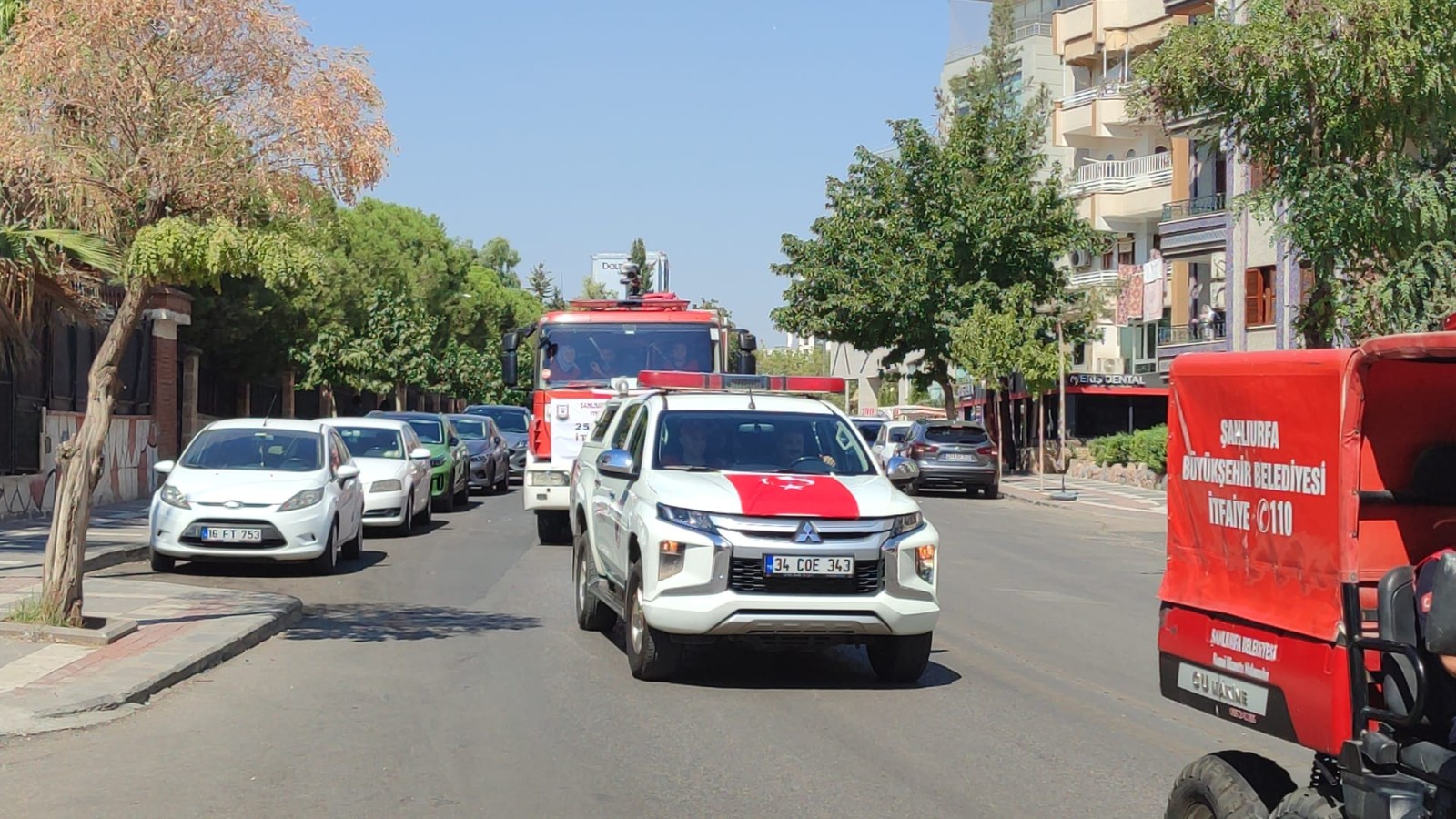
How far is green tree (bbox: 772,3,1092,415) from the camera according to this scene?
4822 centimetres

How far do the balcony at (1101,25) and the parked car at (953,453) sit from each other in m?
20.4

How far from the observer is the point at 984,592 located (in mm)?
16891

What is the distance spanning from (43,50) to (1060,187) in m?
43.7

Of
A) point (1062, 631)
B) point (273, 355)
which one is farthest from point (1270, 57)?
point (273, 355)

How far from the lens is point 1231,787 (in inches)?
207

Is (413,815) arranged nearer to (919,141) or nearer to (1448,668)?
(1448,668)

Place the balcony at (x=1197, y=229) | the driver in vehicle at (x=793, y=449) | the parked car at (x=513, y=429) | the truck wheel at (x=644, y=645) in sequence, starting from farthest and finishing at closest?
the balcony at (x=1197, y=229) → the parked car at (x=513, y=429) → the driver in vehicle at (x=793, y=449) → the truck wheel at (x=644, y=645)

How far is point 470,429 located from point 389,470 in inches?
472

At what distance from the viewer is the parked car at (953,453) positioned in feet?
119

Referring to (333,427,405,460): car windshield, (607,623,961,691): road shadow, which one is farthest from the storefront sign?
(607,623,961,691): road shadow

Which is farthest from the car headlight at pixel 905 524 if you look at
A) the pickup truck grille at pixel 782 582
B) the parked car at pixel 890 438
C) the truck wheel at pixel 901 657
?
the parked car at pixel 890 438

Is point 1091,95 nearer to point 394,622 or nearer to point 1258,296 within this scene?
point 1258,296

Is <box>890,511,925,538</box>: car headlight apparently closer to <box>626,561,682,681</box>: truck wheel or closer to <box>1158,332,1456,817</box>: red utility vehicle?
<box>626,561,682,681</box>: truck wheel

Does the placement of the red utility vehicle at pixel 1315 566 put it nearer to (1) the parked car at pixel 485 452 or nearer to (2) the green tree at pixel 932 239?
(1) the parked car at pixel 485 452
